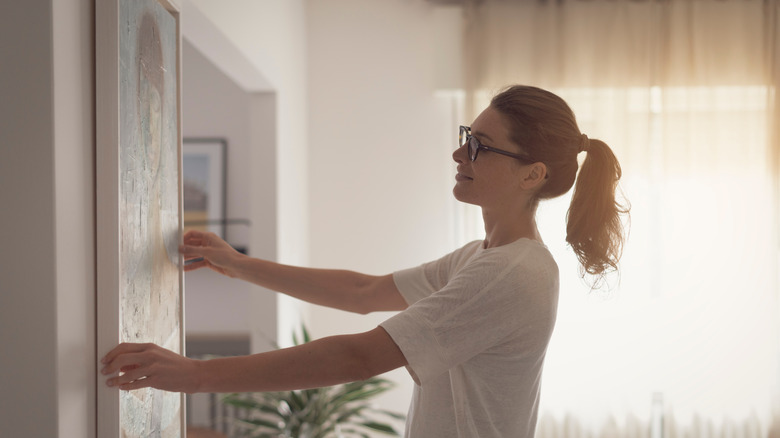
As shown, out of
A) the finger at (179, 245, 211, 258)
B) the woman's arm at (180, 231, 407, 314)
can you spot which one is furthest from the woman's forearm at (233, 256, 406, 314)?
the finger at (179, 245, 211, 258)

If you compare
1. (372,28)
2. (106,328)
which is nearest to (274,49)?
(372,28)

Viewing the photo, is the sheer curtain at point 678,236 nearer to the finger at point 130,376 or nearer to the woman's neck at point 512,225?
the woman's neck at point 512,225

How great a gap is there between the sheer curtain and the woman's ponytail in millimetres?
2355

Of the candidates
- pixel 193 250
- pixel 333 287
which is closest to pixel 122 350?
pixel 193 250

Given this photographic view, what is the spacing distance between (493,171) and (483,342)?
→ 37 cm

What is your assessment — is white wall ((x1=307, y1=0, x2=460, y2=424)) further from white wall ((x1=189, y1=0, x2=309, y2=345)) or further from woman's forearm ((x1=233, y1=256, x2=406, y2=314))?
woman's forearm ((x1=233, y1=256, x2=406, y2=314))

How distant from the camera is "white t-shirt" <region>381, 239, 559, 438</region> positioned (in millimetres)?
1221

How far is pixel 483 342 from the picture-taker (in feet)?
4.11

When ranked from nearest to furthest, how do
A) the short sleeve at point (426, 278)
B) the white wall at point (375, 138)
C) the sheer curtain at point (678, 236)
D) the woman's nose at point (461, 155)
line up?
the woman's nose at point (461, 155), the short sleeve at point (426, 278), the sheer curtain at point (678, 236), the white wall at point (375, 138)

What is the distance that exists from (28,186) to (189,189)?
3.48 m

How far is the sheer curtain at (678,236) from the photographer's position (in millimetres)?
3814

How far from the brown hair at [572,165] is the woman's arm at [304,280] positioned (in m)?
0.52

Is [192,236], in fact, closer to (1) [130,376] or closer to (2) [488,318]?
(1) [130,376]

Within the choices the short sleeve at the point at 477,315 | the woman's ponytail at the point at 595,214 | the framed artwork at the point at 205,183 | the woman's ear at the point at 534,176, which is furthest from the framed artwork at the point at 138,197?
the framed artwork at the point at 205,183
